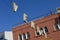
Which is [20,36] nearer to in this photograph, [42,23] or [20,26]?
[20,26]

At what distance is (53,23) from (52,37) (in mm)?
2130

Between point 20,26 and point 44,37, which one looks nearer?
point 44,37

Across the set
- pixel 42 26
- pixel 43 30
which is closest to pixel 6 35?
pixel 42 26

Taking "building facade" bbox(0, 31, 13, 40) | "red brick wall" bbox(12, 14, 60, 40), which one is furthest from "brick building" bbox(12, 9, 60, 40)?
"building facade" bbox(0, 31, 13, 40)

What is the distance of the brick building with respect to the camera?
37.8m

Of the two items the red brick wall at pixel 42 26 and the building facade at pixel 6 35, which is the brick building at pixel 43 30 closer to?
the red brick wall at pixel 42 26

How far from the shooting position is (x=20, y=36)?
44031 millimetres

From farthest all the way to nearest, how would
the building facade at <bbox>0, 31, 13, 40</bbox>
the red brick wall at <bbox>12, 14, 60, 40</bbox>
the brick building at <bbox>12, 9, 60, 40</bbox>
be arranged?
the building facade at <bbox>0, 31, 13, 40</bbox> < the red brick wall at <bbox>12, 14, 60, 40</bbox> < the brick building at <bbox>12, 9, 60, 40</bbox>

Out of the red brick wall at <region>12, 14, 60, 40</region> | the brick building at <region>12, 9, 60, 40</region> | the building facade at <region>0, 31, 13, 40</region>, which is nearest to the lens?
the brick building at <region>12, 9, 60, 40</region>

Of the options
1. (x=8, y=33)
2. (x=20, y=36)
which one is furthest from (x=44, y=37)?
(x=8, y=33)

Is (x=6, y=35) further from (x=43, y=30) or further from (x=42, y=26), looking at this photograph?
(x=43, y=30)

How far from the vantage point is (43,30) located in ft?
130

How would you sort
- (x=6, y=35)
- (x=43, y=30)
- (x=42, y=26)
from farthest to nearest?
(x=6, y=35) < (x=42, y=26) < (x=43, y=30)

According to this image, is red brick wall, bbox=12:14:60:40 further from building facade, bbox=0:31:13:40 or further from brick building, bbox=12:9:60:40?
building facade, bbox=0:31:13:40
